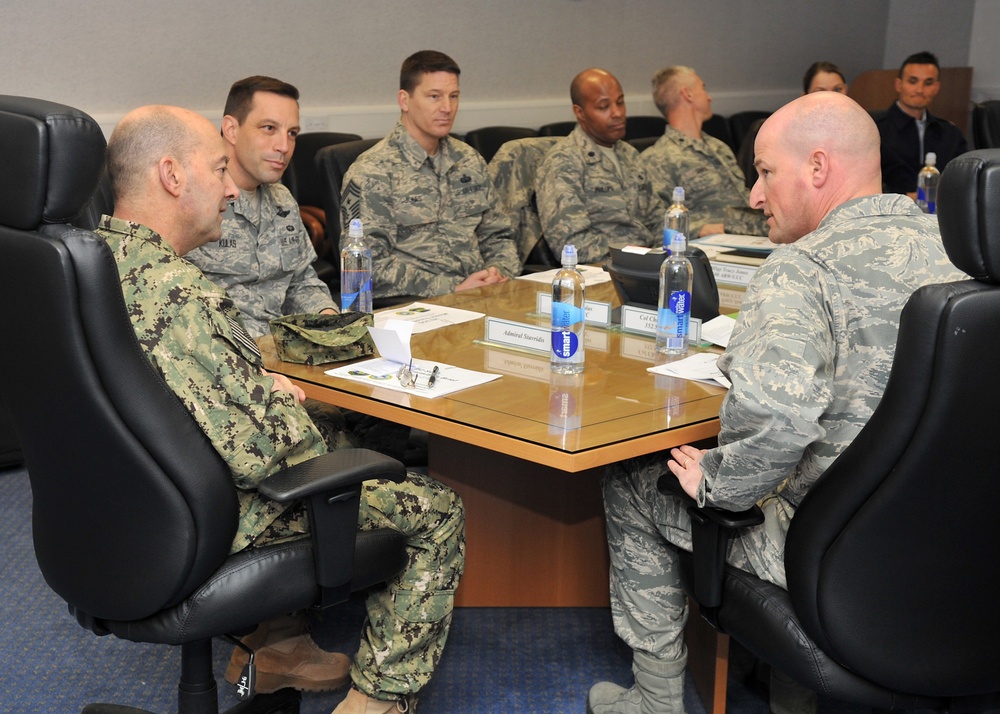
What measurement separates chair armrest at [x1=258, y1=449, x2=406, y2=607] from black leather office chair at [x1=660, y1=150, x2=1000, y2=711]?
0.70 meters

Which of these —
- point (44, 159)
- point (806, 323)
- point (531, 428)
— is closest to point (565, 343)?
point (531, 428)

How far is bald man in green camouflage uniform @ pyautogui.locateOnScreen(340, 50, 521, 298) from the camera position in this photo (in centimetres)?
366

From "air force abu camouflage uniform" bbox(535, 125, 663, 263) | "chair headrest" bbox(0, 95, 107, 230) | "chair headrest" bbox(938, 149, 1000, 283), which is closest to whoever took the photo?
"chair headrest" bbox(938, 149, 1000, 283)

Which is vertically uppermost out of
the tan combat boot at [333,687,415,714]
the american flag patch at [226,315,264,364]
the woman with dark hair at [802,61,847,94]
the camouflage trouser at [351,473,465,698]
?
→ the woman with dark hair at [802,61,847,94]

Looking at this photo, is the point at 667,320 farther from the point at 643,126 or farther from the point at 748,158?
the point at 643,126

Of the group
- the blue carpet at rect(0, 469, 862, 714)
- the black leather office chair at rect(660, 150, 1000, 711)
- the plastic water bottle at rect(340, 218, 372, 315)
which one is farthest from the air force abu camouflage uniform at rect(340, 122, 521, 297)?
the black leather office chair at rect(660, 150, 1000, 711)

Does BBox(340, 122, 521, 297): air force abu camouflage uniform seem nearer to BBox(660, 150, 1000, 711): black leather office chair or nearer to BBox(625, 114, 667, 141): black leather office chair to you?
BBox(660, 150, 1000, 711): black leather office chair

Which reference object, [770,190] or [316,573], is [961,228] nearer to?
[770,190]

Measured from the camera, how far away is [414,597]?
7.09ft

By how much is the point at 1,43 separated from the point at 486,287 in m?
2.41

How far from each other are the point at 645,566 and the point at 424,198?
1.95 meters

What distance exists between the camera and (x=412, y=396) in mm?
2158

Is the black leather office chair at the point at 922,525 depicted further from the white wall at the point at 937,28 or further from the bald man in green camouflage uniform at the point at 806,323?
the white wall at the point at 937,28

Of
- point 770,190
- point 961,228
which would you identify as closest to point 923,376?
point 961,228
